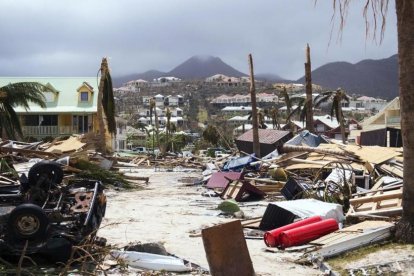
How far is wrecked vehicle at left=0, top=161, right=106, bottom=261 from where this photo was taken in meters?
7.02

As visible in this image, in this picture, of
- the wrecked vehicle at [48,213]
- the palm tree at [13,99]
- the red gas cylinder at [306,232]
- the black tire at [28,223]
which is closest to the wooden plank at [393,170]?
the red gas cylinder at [306,232]

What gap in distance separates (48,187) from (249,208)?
25.8 feet

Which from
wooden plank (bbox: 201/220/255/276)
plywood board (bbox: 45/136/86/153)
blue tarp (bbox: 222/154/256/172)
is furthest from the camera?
blue tarp (bbox: 222/154/256/172)

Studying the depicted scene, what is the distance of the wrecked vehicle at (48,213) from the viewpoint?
7016mm

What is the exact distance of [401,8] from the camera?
8.27m

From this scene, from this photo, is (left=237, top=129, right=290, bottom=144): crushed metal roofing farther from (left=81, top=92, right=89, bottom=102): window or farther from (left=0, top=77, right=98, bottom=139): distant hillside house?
(left=81, top=92, right=89, bottom=102): window

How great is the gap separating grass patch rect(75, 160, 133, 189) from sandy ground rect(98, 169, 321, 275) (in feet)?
2.24

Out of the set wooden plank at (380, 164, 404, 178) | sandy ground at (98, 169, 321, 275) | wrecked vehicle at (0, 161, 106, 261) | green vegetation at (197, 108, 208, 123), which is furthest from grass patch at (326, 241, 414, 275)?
green vegetation at (197, 108, 208, 123)

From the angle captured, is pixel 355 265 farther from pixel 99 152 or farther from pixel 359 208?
pixel 99 152

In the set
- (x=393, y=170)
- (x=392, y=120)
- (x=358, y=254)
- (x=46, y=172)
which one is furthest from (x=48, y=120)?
(x=358, y=254)

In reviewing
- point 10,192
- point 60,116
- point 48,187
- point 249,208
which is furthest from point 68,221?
point 60,116

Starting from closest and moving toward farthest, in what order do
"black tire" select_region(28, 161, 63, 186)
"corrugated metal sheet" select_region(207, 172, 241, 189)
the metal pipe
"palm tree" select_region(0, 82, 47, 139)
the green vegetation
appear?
the metal pipe → "black tire" select_region(28, 161, 63, 186) → "corrugated metal sheet" select_region(207, 172, 241, 189) → "palm tree" select_region(0, 82, 47, 139) → the green vegetation

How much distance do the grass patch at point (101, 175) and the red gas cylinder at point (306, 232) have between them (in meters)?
9.79

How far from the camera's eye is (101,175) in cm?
1986
